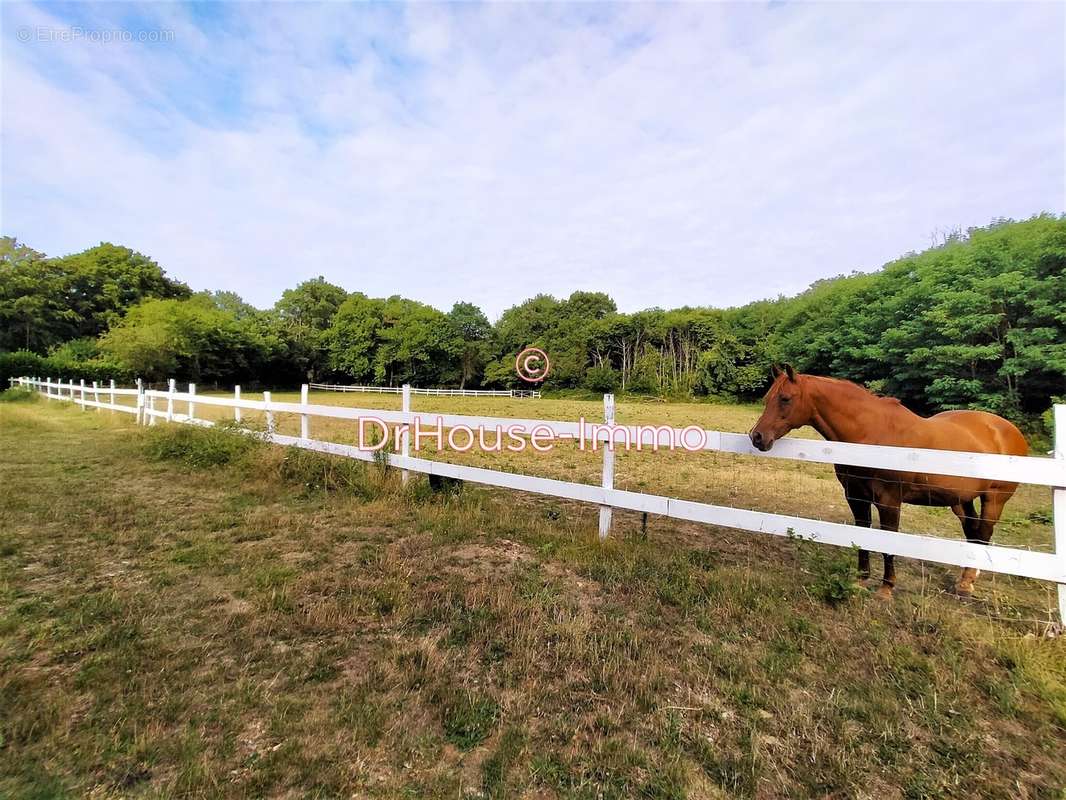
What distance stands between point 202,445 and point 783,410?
26.2 ft

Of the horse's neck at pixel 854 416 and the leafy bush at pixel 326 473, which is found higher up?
the horse's neck at pixel 854 416

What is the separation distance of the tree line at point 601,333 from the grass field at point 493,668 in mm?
18477

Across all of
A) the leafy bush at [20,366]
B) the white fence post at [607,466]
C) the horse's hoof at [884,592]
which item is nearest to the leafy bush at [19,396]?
the leafy bush at [20,366]

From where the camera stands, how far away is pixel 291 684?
6.88 feet

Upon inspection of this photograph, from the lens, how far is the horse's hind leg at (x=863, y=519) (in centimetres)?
336

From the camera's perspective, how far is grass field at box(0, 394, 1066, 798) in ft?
5.40

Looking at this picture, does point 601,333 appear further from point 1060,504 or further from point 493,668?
point 493,668

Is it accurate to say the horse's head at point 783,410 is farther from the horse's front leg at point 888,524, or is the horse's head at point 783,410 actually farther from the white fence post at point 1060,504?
the white fence post at point 1060,504

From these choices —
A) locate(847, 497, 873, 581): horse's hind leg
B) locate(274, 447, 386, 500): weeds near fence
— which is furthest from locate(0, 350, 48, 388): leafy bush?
locate(847, 497, 873, 581): horse's hind leg

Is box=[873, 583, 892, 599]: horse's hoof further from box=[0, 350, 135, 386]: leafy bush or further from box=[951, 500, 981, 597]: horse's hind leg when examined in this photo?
box=[0, 350, 135, 386]: leafy bush

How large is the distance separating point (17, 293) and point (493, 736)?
51.7 meters

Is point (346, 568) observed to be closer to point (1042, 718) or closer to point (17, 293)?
point (1042, 718)

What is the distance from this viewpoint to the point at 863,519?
11.5ft

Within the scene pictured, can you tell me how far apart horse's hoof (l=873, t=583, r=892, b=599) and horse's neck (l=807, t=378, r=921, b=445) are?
1034mm
